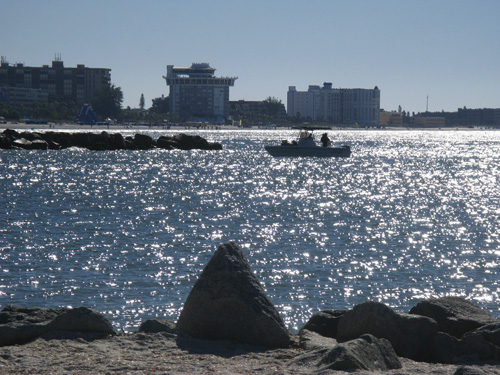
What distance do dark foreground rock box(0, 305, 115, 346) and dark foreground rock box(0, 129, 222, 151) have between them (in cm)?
8425

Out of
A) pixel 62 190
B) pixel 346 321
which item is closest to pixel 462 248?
pixel 346 321

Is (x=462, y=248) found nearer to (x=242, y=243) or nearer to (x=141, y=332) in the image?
(x=242, y=243)

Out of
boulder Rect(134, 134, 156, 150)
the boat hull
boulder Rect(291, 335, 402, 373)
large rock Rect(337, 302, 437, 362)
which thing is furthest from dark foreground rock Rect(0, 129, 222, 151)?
boulder Rect(291, 335, 402, 373)

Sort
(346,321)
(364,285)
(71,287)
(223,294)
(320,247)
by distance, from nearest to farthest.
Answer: (223,294), (346,321), (71,287), (364,285), (320,247)

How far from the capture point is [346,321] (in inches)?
416

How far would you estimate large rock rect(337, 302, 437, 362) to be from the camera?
10188 mm

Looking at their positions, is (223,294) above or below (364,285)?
above

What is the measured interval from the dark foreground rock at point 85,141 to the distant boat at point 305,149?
29862 millimetres

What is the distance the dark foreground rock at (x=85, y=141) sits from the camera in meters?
92.6

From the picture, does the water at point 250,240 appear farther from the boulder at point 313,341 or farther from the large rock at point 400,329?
A: the large rock at point 400,329

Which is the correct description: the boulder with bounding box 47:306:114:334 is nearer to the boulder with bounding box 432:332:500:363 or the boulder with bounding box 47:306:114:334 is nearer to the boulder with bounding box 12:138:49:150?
the boulder with bounding box 432:332:500:363

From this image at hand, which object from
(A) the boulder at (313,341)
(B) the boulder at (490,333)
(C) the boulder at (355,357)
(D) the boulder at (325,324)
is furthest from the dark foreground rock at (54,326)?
(B) the boulder at (490,333)

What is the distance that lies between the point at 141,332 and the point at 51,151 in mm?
86850

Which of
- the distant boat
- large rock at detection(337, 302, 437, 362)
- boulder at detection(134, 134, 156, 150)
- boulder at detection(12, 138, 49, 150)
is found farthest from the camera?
boulder at detection(134, 134, 156, 150)
